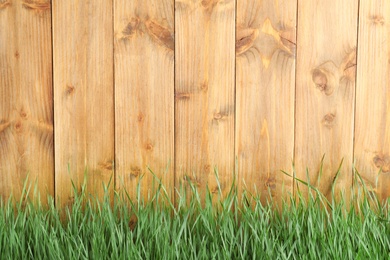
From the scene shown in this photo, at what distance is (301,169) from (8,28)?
1126 millimetres

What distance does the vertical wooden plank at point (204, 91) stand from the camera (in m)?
2.06

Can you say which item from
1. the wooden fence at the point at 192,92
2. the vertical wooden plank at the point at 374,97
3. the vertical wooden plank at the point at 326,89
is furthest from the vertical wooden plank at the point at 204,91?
the vertical wooden plank at the point at 374,97

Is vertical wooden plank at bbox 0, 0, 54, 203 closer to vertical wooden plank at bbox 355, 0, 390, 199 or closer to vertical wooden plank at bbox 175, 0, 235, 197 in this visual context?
vertical wooden plank at bbox 175, 0, 235, 197

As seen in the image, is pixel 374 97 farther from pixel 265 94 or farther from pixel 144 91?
pixel 144 91

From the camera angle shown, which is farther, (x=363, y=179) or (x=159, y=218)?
(x=363, y=179)

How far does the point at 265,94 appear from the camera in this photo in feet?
6.86

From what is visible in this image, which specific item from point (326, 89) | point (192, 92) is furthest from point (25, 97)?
point (326, 89)

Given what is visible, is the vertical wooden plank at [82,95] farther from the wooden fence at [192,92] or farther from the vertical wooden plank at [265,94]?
the vertical wooden plank at [265,94]

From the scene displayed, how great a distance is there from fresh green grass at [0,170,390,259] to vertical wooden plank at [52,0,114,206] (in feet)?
0.29

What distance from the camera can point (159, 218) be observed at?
6.57ft

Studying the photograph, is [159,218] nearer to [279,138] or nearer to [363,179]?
[279,138]

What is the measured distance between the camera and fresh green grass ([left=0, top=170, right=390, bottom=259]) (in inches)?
74.0

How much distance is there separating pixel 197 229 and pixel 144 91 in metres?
0.51

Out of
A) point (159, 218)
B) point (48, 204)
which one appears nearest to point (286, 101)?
point (159, 218)
